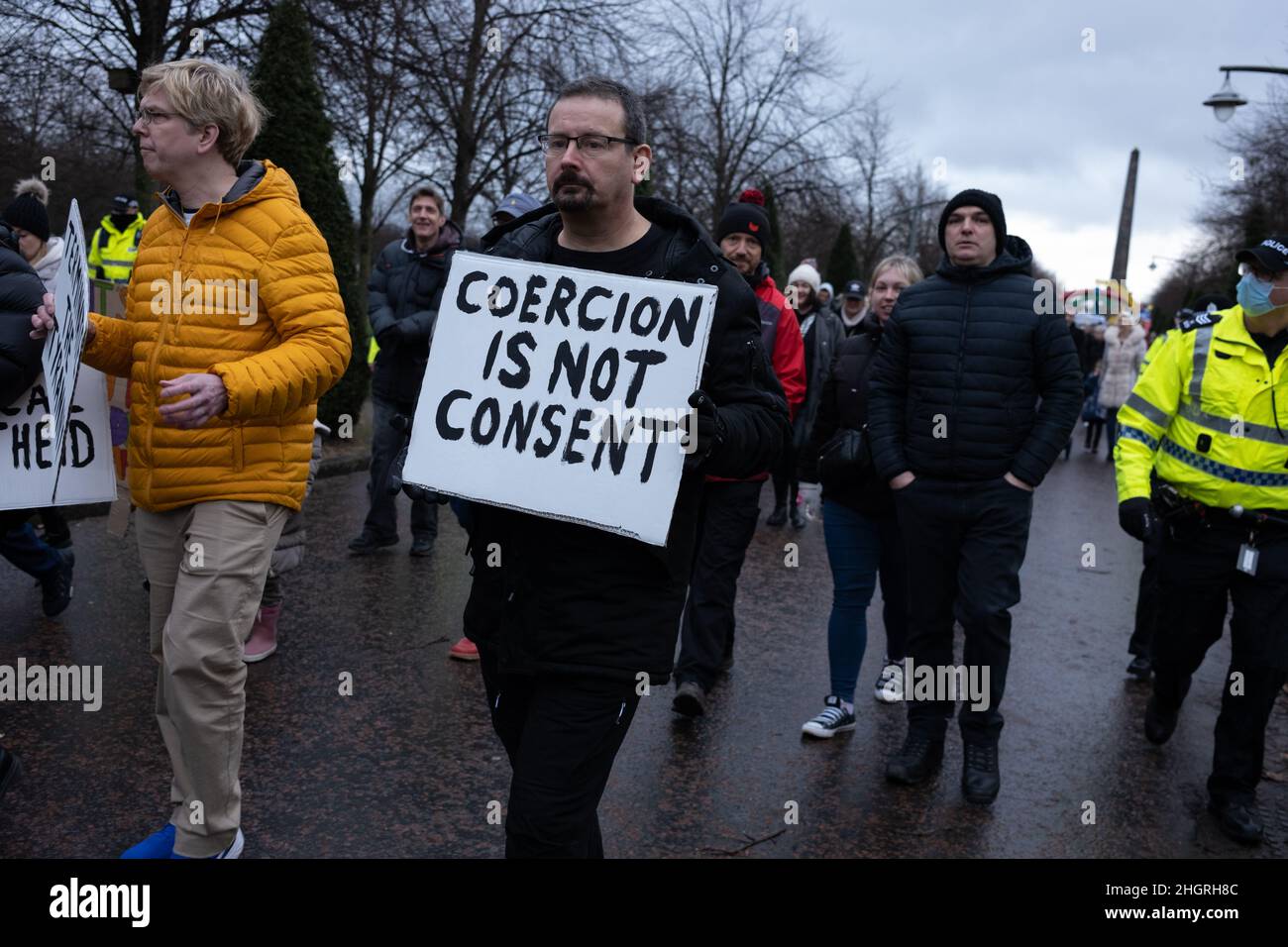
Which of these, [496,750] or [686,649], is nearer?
[496,750]

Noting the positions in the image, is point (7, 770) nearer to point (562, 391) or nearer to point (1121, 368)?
point (562, 391)

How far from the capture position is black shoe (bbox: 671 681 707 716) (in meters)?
5.11

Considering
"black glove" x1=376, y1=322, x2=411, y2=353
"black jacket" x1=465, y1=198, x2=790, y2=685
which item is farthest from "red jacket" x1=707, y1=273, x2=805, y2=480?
"black jacket" x1=465, y1=198, x2=790, y2=685

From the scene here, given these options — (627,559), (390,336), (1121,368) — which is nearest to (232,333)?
(627,559)

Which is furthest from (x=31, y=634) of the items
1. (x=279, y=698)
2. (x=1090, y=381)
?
(x=1090, y=381)

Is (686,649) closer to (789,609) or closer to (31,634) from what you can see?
(789,609)

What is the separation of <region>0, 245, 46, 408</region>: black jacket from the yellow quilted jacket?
53cm

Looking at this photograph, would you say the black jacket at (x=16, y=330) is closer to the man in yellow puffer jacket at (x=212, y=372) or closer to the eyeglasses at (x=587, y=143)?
the man in yellow puffer jacket at (x=212, y=372)

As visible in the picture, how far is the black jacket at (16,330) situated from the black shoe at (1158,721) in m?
4.64

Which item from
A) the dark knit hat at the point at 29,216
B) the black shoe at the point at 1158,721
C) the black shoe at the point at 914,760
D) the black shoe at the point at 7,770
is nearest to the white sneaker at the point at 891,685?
the black shoe at the point at 914,760

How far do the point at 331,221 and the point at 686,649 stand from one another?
296 inches

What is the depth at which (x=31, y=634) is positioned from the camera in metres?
5.57

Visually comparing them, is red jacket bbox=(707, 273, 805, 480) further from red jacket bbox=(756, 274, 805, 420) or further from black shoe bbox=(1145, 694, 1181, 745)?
black shoe bbox=(1145, 694, 1181, 745)

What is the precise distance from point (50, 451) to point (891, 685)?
12.4ft
